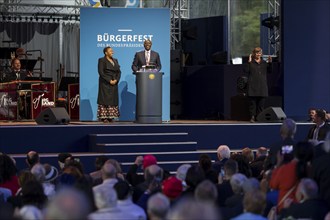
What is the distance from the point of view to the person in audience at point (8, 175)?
33.6 feet

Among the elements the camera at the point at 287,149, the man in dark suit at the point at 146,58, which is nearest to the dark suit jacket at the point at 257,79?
the man in dark suit at the point at 146,58

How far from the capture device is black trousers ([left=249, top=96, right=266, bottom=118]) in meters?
19.3

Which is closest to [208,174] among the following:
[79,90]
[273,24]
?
[79,90]

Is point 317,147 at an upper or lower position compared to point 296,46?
lower

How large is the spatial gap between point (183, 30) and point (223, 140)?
24.0 feet

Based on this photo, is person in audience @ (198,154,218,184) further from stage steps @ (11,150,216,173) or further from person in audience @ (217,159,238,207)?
stage steps @ (11,150,216,173)

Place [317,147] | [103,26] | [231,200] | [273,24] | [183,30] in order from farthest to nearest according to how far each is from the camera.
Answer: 1. [183,30]
2. [273,24]
3. [103,26]
4. [317,147]
5. [231,200]

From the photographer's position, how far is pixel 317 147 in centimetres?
1059

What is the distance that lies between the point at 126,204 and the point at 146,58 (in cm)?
1025

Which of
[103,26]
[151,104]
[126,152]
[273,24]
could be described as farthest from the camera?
[273,24]

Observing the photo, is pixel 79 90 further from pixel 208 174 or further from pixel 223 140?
pixel 208 174

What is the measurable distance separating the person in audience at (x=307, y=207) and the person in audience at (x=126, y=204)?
121cm

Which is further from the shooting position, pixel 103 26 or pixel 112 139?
pixel 103 26

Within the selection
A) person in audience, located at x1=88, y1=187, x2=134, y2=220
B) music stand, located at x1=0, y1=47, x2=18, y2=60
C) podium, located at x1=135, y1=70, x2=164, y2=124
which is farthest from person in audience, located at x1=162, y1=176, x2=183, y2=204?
music stand, located at x1=0, y1=47, x2=18, y2=60
